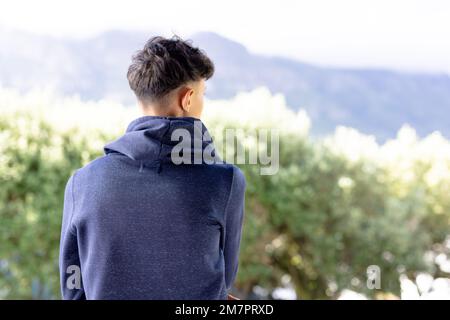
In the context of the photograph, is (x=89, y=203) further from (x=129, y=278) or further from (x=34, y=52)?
(x=34, y=52)

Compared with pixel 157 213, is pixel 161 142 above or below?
above

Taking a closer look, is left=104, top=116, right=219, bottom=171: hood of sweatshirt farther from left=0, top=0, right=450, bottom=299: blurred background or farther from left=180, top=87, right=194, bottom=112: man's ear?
left=0, top=0, right=450, bottom=299: blurred background

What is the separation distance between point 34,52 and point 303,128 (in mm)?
4682

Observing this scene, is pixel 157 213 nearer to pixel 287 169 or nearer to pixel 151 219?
pixel 151 219

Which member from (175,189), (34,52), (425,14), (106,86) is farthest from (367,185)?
(34,52)

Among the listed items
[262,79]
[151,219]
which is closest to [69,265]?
[151,219]

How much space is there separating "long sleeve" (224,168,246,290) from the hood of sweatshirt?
0.31 ft

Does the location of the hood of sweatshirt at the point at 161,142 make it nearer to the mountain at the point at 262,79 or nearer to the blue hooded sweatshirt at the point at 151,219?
the blue hooded sweatshirt at the point at 151,219

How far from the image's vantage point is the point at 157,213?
1.40 metres

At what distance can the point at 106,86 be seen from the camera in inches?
311

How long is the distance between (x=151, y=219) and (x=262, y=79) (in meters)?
8.33

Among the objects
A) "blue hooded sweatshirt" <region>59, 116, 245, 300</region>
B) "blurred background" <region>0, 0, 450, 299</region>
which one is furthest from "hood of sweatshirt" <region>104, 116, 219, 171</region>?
"blurred background" <region>0, 0, 450, 299</region>

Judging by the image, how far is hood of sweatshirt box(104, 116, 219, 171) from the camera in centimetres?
143

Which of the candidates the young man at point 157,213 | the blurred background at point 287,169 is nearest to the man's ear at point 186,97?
the young man at point 157,213
